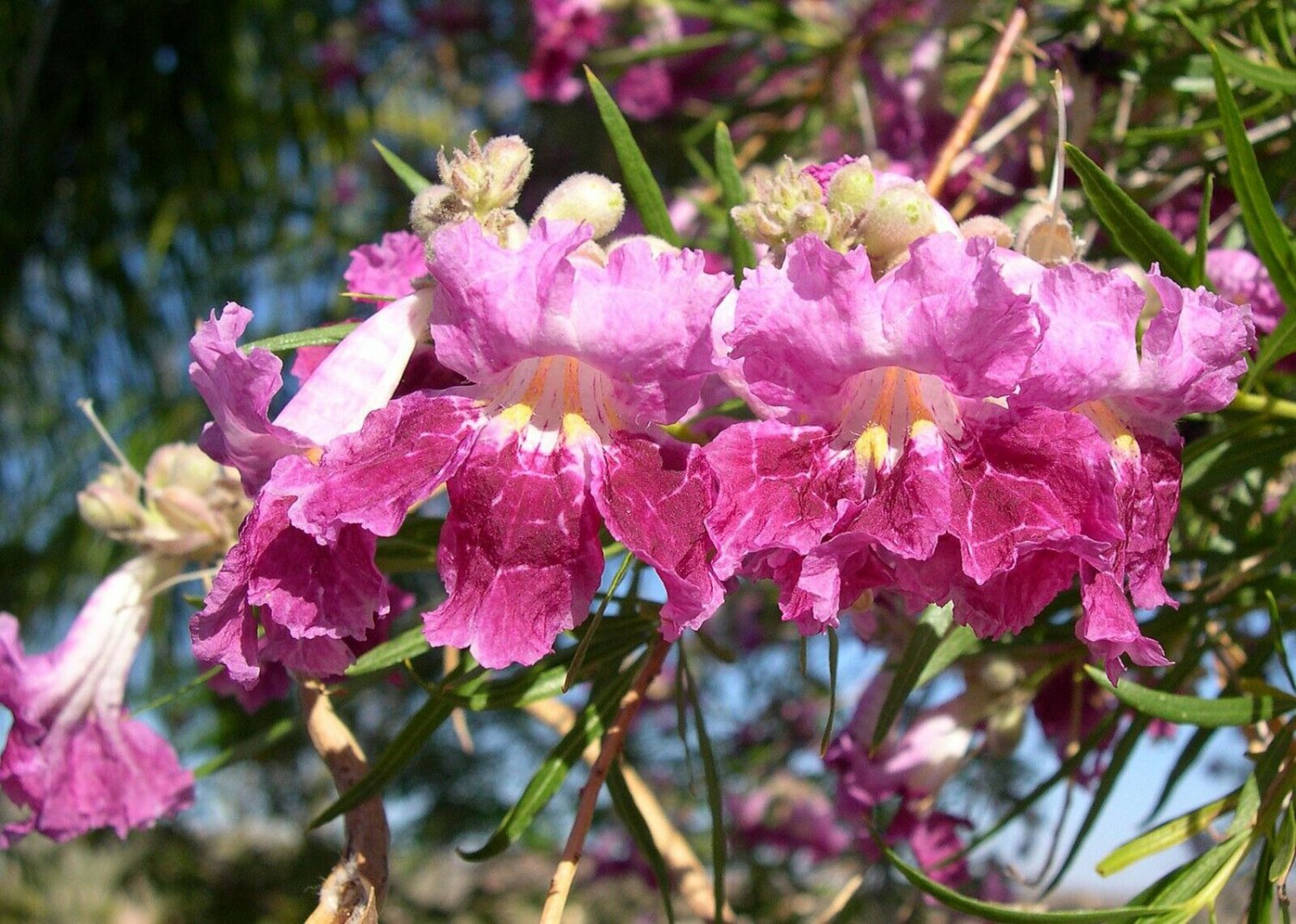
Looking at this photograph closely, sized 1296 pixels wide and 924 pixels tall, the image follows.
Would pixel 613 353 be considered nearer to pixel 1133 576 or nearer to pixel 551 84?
pixel 1133 576

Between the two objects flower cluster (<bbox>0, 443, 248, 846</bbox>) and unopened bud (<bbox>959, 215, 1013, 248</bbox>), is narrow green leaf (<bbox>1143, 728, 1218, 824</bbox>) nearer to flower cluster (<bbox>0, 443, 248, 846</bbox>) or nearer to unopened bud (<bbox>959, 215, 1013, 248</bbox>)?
unopened bud (<bbox>959, 215, 1013, 248</bbox>)

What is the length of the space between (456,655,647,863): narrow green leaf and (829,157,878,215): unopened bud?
38 cm

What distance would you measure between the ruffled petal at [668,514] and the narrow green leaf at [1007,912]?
26 cm

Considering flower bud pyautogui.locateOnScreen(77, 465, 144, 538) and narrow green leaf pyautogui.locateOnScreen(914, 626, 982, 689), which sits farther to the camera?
flower bud pyautogui.locateOnScreen(77, 465, 144, 538)

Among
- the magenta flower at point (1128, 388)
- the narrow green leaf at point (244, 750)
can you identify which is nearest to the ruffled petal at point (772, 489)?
the magenta flower at point (1128, 388)

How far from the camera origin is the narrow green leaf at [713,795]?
90 cm

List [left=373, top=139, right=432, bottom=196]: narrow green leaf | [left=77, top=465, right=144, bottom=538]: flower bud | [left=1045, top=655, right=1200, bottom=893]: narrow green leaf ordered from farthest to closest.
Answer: [left=77, top=465, right=144, bottom=538]: flower bud → [left=1045, top=655, right=1200, bottom=893]: narrow green leaf → [left=373, top=139, right=432, bottom=196]: narrow green leaf

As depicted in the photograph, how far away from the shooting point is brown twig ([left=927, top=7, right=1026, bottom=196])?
109cm

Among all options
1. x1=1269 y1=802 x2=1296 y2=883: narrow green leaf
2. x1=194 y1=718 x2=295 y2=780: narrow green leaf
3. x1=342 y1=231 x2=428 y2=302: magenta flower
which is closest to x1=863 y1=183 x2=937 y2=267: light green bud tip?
x1=342 y1=231 x2=428 y2=302: magenta flower

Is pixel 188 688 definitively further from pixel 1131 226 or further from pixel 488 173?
pixel 1131 226

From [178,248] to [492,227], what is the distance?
7.84ft

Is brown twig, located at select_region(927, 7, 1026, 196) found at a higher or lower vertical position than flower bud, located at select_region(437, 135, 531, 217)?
lower

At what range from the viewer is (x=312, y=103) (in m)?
2.82

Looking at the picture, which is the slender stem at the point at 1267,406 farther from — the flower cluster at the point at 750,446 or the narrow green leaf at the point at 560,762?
the narrow green leaf at the point at 560,762
